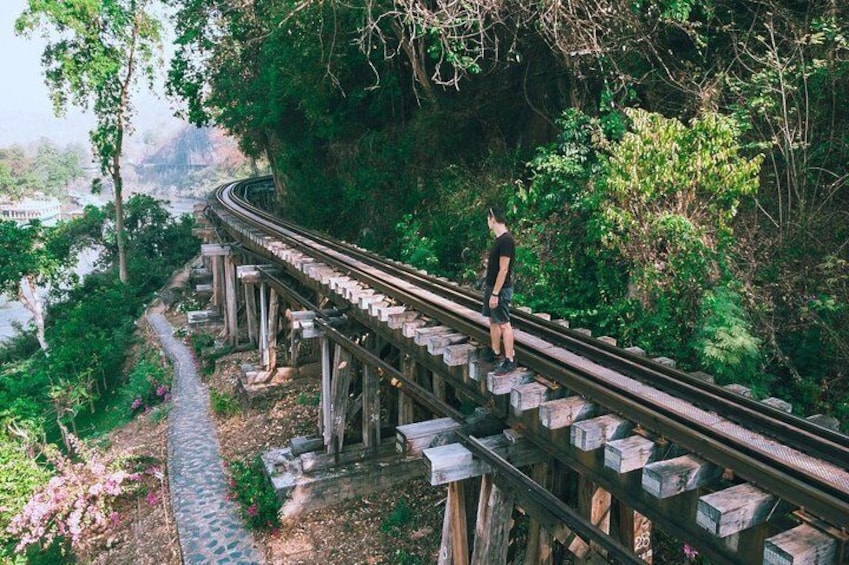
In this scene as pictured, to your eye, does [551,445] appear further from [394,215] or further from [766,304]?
[394,215]

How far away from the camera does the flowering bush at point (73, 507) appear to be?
28.3 feet

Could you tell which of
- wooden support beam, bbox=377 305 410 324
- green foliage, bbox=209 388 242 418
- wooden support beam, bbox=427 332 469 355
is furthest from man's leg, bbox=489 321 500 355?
green foliage, bbox=209 388 242 418

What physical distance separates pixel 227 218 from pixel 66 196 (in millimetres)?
99199

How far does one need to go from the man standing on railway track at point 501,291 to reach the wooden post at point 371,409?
3247 mm

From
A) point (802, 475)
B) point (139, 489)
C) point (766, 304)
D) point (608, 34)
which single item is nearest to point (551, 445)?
point (802, 475)

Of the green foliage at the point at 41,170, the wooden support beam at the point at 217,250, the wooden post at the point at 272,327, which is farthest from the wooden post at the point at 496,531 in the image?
the green foliage at the point at 41,170

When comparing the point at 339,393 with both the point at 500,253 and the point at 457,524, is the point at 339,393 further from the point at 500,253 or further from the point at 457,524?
the point at 500,253

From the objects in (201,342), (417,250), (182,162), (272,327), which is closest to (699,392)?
(417,250)

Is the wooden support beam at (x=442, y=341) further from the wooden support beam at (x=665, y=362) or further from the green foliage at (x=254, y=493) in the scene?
the green foliage at (x=254, y=493)

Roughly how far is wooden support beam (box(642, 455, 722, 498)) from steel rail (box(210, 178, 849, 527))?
8 centimetres

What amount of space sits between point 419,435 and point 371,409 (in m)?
3.33

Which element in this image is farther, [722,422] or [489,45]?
[489,45]

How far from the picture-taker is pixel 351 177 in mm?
16344

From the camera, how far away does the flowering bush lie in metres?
8.62
